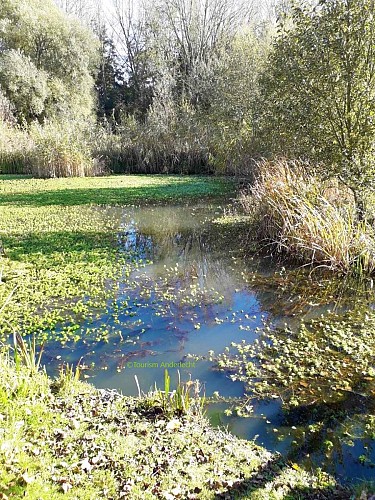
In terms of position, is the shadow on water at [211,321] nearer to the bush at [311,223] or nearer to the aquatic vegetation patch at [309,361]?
the aquatic vegetation patch at [309,361]

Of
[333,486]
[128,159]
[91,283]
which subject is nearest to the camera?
[333,486]

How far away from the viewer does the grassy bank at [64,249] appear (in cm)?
465

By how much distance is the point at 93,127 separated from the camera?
1897 centimetres

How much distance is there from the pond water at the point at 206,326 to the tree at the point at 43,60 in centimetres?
1865

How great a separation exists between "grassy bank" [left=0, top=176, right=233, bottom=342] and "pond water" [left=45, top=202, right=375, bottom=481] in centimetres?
26

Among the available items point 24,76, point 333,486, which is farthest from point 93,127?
point 333,486

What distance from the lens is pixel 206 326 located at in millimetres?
4477

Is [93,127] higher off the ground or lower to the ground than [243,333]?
higher

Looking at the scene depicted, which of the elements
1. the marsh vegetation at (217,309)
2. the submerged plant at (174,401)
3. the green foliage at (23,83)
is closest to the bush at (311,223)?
the marsh vegetation at (217,309)

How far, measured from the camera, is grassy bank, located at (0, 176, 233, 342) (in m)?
4.65

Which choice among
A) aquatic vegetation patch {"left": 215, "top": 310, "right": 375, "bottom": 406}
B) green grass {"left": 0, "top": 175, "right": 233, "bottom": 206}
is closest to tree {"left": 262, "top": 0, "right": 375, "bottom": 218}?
aquatic vegetation patch {"left": 215, "top": 310, "right": 375, "bottom": 406}

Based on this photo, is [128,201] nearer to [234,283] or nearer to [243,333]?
[234,283]

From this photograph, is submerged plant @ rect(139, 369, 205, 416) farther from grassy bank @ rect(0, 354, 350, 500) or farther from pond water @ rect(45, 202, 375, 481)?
pond water @ rect(45, 202, 375, 481)

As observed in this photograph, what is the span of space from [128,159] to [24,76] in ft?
28.9
